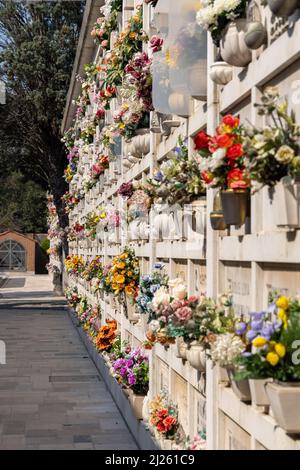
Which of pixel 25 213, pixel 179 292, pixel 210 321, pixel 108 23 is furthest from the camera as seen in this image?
pixel 25 213

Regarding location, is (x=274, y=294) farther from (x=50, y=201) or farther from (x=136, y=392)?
(x=50, y=201)

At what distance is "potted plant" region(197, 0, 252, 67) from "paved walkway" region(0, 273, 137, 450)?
180 inches

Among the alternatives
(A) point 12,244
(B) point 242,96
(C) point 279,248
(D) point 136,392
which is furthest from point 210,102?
(A) point 12,244

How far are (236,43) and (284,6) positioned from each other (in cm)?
80

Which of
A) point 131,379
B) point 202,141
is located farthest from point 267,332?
point 131,379

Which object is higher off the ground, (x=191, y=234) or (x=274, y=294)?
(x=191, y=234)

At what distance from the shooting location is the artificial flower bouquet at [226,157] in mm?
3807

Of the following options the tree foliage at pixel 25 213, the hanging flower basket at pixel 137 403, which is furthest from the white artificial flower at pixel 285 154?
the tree foliage at pixel 25 213

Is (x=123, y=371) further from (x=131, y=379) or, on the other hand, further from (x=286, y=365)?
(x=286, y=365)

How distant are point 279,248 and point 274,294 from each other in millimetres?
268

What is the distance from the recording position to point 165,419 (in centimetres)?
639

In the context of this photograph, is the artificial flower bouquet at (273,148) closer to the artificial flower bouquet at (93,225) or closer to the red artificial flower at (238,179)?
the red artificial flower at (238,179)

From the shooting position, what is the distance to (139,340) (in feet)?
29.4

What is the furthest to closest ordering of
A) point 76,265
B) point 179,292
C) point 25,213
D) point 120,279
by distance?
point 25,213 < point 76,265 < point 120,279 < point 179,292
